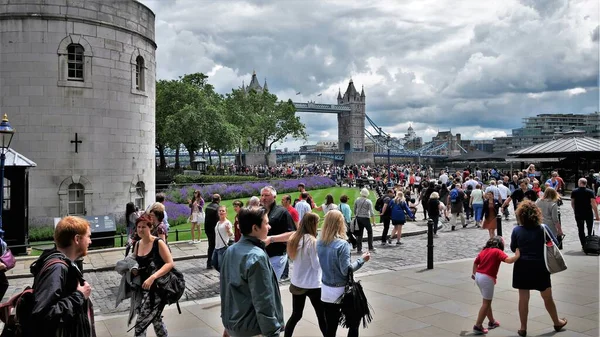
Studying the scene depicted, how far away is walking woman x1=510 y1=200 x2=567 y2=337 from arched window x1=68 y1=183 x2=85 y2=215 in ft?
49.7

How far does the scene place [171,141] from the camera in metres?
48.9

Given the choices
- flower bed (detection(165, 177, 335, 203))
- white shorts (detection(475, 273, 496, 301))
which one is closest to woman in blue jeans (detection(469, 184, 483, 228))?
white shorts (detection(475, 273, 496, 301))

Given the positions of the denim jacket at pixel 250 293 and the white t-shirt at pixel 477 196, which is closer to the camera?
the denim jacket at pixel 250 293

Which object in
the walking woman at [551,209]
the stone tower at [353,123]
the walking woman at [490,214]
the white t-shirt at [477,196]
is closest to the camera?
the walking woman at [551,209]

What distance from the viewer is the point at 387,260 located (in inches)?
484

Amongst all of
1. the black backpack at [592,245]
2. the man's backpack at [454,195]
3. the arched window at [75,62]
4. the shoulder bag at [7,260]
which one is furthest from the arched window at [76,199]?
the black backpack at [592,245]

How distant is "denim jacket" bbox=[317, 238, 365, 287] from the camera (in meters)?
5.62

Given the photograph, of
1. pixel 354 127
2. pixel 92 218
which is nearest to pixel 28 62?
pixel 92 218

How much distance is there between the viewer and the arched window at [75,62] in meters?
17.2

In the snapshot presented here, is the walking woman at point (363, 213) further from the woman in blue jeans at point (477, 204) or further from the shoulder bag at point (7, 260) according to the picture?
the shoulder bag at point (7, 260)

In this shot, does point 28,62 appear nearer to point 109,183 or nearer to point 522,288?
point 109,183

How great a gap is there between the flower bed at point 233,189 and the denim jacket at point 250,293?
921 inches

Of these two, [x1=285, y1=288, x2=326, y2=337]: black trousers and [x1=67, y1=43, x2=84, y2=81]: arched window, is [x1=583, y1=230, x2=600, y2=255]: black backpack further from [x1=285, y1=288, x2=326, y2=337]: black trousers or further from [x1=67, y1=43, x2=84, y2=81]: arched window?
[x1=67, y1=43, x2=84, y2=81]: arched window

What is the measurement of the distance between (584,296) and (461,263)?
3226mm
